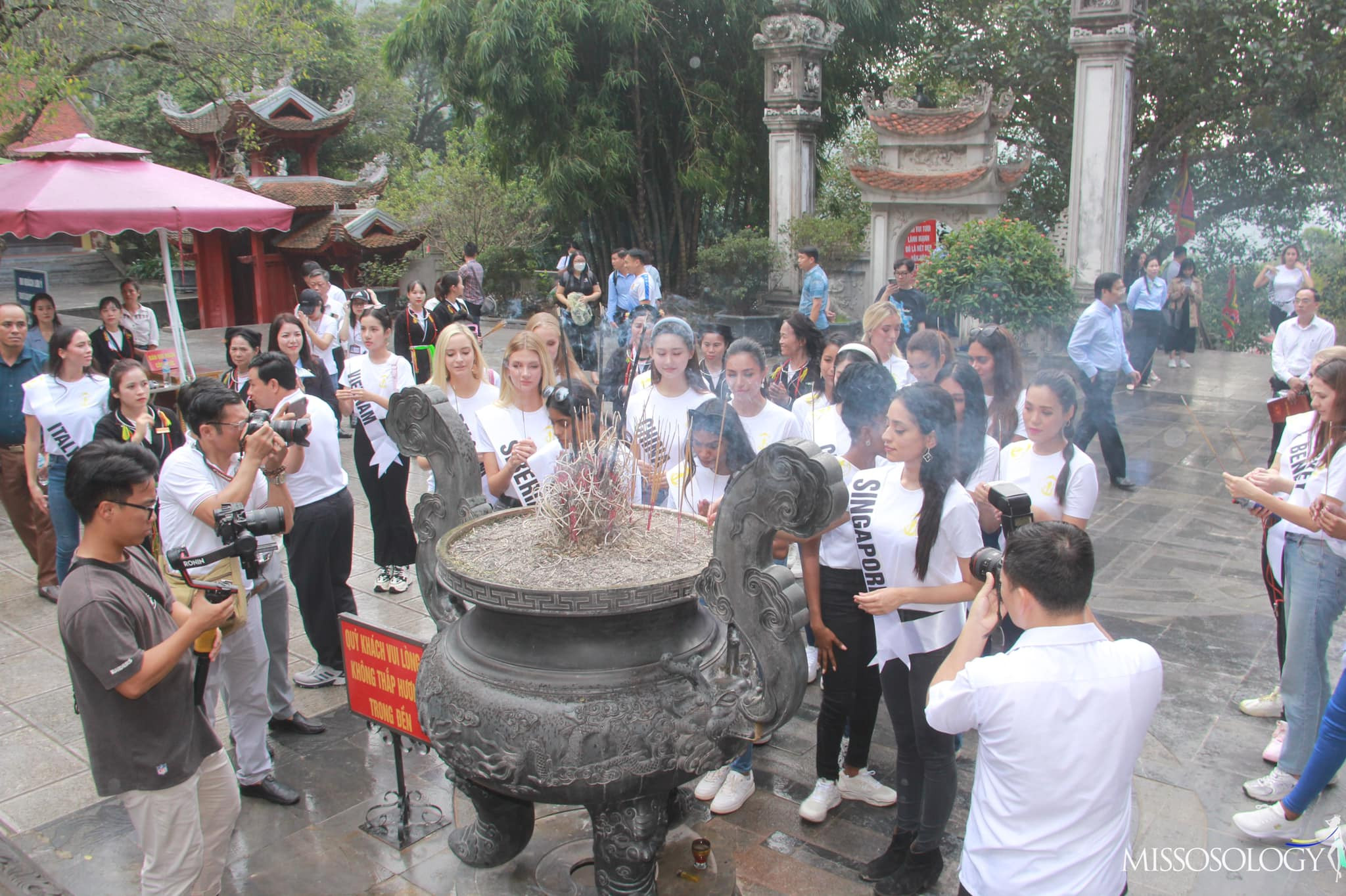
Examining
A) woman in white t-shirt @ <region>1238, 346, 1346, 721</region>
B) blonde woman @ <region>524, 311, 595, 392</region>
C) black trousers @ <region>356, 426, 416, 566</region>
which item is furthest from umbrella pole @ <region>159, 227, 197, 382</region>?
woman in white t-shirt @ <region>1238, 346, 1346, 721</region>

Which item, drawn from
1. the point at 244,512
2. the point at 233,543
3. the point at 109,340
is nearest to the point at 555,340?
the point at 244,512

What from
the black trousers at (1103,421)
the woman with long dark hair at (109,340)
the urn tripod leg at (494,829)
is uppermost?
the woman with long dark hair at (109,340)

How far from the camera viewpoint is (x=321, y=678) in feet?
15.6

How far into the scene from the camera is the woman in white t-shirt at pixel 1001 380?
4465 millimetres

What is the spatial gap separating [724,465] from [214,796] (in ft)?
6.58

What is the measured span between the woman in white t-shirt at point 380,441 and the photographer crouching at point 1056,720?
3696mm

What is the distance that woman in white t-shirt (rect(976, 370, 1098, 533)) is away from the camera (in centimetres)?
364

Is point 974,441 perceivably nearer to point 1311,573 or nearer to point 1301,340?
point 1311,573

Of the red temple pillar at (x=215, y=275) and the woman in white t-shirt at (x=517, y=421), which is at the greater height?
the red temple pillar at (x=215, y=275)

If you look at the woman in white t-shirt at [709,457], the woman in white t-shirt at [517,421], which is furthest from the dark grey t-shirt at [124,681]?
the woman in white t-shirt at [709,457]

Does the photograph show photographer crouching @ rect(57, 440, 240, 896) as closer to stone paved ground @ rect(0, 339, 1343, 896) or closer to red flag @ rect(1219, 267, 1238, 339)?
stone paved ground @ rect(0, 339, 1343, 896)

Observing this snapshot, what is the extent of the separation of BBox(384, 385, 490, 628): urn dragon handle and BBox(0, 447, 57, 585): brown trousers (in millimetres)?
3695

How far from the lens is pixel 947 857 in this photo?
334cm

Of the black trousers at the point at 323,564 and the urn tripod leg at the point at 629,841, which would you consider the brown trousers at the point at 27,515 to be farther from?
the urn tripod leg at the point at 629,841
